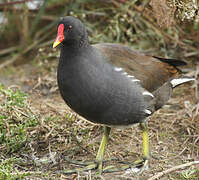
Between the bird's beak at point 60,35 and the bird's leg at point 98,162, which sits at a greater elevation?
the bird's beak at point 60,35

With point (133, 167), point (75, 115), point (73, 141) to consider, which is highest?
point (75, 115)

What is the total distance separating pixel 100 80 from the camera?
3.14 metres

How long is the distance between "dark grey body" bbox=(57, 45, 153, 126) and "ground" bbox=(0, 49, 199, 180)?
0.55 metres

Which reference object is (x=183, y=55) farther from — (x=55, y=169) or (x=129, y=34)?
(x=55, y=169)

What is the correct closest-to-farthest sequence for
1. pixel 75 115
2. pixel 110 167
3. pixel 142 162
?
pixel 110 167 < pixel 142 162 < pixel 75 115

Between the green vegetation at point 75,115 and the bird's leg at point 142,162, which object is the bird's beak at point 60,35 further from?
the bird's leg at point 142,162

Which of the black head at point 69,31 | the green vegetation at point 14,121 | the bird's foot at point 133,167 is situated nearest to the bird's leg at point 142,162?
the bird's foot at point 133,167

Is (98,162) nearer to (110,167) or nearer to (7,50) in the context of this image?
(110,167)

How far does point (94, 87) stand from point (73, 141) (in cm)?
101

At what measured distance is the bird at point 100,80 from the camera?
3113 millimetres

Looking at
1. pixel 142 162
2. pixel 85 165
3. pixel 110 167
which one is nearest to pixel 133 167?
pixel 142 162

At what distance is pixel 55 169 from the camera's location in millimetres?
3469

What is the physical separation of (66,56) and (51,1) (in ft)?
11.0

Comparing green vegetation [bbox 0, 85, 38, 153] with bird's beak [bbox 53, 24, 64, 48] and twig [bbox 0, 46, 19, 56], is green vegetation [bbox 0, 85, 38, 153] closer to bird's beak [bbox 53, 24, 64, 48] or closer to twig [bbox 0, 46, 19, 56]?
bird's beak [bbox 53, 24, 64, 48]
